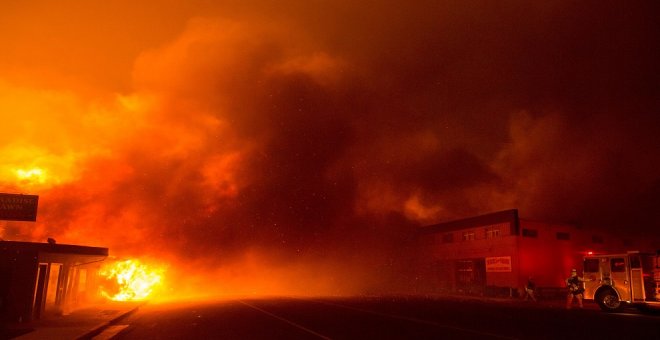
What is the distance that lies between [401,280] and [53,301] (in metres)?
40.6

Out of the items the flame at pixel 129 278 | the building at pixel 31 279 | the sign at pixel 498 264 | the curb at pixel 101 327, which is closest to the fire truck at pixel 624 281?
the sign at pixel 498 264

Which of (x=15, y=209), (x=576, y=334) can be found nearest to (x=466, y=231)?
(x=576, y=334)

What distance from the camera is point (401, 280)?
55.5 metres

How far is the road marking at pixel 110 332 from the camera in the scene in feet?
50.2

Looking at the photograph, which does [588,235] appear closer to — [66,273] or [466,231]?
[466,231]

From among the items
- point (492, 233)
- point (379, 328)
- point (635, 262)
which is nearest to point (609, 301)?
point (635, 262)

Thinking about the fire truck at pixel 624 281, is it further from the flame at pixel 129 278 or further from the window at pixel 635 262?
the flame at pixel 129 278

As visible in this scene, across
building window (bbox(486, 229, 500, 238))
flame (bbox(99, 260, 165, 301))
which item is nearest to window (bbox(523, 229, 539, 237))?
building window (bbox(486, 229, 500, 238))

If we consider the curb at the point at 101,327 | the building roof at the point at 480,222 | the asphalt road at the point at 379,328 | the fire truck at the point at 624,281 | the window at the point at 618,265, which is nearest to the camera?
the asphalt road at the point at 379,328

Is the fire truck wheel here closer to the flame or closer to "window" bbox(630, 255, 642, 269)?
"window" bbox(630, 255, 642, 269)

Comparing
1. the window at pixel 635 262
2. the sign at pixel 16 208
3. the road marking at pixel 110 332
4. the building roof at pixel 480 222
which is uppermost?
the building roof at pixel 480 222

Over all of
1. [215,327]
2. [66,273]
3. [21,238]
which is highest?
[21,238]

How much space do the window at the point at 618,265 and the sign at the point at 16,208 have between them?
28691mm

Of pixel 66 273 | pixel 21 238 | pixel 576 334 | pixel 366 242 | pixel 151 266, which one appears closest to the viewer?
pixel 576 334
